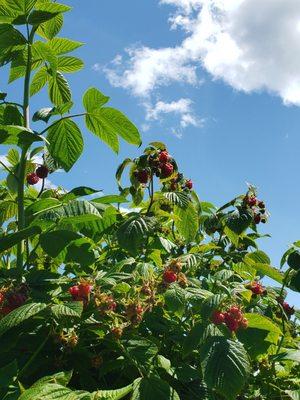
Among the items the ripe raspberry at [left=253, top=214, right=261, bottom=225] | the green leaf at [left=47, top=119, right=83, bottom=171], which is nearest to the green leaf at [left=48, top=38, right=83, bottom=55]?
the green leaf at [left=47, top=119, right=83, bottom=171]

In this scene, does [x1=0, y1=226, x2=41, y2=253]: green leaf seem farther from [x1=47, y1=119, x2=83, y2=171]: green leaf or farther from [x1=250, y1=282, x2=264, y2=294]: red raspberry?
[x1=250, y1=282, x2=264, y2=294]: red raspberry

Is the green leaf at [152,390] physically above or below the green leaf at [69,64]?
below

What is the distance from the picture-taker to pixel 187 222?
301 cm

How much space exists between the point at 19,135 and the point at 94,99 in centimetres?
48

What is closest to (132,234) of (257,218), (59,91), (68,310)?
(68,310)

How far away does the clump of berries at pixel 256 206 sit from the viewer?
372 centimetres

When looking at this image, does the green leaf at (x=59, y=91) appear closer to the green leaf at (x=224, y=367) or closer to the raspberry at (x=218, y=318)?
the raspberry at (x=218, y=318)

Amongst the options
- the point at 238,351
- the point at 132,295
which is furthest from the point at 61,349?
the point at 238,351

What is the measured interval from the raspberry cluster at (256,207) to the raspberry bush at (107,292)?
10.2 inches

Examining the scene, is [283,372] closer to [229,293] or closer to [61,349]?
[229,293]

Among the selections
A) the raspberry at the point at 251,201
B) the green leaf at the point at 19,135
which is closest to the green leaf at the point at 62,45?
the green leaf at the point at 19,135

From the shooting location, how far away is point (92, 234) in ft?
8.91

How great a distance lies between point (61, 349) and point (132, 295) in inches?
12.5

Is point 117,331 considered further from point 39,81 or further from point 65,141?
point 39,81
